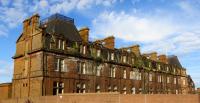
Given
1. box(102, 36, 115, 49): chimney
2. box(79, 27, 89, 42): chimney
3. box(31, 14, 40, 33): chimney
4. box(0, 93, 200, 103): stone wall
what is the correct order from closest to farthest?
1. box(0, 93, 200, 103): stone wall
2. box(31, 14, 40, 33): chimney
3. box(79, 27, 89, 42): chimney
4. box(102, 36, 115, 49): chimney

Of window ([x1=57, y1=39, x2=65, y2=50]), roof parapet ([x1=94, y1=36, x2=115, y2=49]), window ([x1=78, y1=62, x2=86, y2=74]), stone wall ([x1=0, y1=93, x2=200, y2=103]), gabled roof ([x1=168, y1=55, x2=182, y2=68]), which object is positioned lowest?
stone wall ([x1=0, y1=93, x2=200, y2=103])

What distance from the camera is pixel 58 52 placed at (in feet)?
125

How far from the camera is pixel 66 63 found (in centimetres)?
3925

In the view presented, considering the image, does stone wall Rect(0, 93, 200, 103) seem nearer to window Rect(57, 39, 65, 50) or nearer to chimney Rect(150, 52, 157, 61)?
window Rect(57, 39, 65, 50)

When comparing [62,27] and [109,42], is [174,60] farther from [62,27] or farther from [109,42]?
[62,27]

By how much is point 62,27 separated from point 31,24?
14.1 feet

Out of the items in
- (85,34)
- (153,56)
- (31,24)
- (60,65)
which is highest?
(31,24)

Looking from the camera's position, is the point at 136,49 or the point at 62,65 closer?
the point at 62,65

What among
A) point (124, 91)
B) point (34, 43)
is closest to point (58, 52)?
point (34, 43)

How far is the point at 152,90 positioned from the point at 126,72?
8767mm

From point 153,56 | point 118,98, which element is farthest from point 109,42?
point 118,98

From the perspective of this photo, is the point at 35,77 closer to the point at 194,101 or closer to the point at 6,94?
the point at 6,94

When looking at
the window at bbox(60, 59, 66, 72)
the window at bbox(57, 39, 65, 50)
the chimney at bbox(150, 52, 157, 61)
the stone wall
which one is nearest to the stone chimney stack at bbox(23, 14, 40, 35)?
the window at bbox(57, 39, 65, 50)

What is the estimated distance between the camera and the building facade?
122 ft
